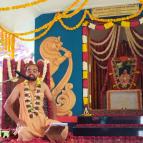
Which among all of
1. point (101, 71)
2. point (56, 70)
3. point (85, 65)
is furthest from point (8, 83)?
point (101, 71)

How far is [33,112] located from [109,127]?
1617 millimetres

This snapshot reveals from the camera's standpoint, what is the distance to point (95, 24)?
7109 mm

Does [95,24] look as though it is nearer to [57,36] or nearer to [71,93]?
[57,36]

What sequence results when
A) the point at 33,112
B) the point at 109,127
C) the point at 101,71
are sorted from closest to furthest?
the point at 33,112, the point at 109,127, the point at 101,71

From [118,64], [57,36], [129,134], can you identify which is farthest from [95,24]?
[129,134]

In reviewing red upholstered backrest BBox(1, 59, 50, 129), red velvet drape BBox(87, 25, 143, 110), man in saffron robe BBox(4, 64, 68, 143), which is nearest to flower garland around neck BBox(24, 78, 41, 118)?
man in saffron robe BBox(4, 64, 68, 143)

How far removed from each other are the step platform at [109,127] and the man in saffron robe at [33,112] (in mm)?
1042

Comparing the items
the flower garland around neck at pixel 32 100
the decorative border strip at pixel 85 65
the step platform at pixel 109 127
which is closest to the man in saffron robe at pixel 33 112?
the flower garland around neck at pixel 32 100

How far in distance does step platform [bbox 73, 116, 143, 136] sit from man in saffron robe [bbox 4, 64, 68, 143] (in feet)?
3.42

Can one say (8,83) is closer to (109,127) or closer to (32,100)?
(32,100)

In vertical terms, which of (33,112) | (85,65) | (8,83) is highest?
(85,65)

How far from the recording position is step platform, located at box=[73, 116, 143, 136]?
183 inches

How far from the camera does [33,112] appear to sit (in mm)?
3967

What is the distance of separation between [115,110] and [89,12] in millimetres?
2492
